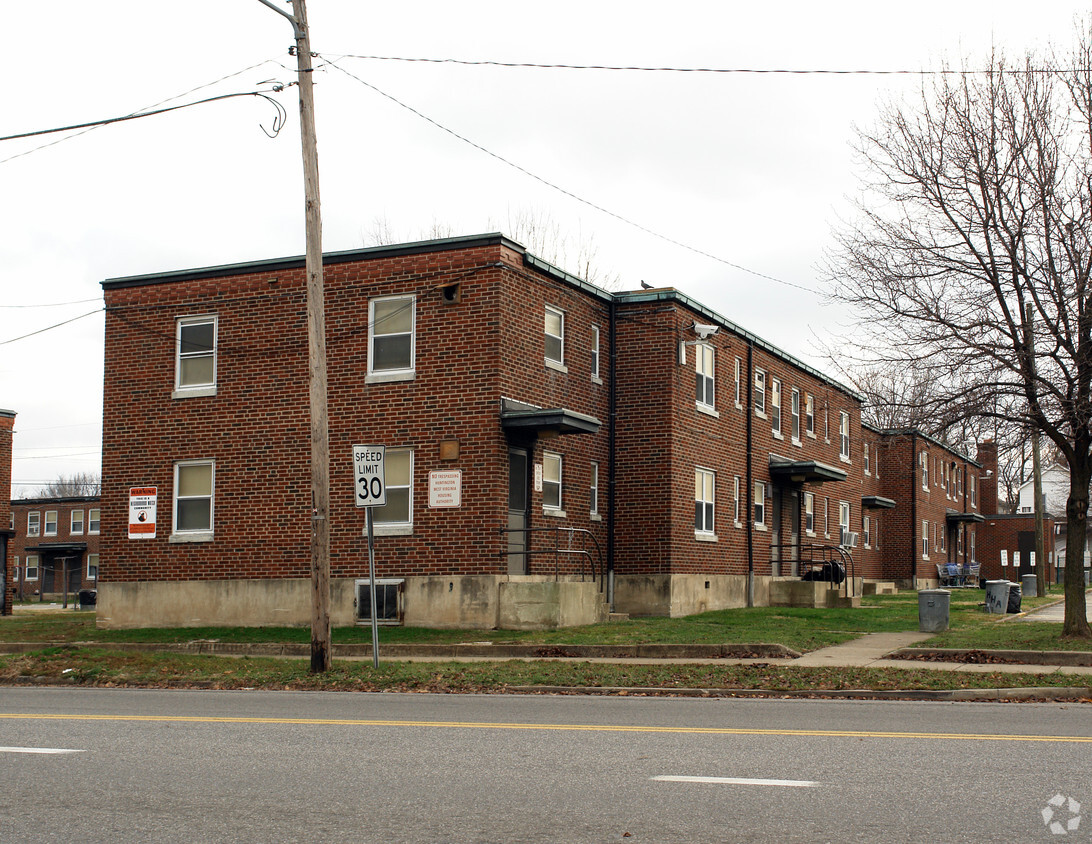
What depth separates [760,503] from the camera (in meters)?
33.1

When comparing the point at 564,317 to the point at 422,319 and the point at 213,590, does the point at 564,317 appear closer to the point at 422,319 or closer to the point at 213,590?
the point at 422,319

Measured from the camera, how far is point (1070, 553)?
20062 mm

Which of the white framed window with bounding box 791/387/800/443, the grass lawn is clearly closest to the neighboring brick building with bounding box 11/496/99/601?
the grass lawn

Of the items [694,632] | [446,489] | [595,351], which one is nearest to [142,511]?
[446,489]

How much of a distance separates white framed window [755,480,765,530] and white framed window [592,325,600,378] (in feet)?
25.5

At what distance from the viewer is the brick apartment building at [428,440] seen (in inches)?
→ 907

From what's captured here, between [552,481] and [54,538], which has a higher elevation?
[552,481]

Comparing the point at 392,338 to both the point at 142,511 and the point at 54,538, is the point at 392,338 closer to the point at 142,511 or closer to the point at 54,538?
the point at 142,511

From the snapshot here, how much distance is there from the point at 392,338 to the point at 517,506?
4.18 m

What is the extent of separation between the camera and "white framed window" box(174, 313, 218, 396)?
84.1 feet

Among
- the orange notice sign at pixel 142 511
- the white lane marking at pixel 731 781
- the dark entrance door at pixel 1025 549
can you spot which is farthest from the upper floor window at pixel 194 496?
the dark entrance door at pixel 1025 549

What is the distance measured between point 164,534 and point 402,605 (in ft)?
20.0

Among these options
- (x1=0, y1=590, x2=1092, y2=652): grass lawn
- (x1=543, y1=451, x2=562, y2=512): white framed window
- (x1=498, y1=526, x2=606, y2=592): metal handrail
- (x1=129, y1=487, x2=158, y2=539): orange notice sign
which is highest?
(x1=543, y1=451, x2=562, y2=512): white framed window

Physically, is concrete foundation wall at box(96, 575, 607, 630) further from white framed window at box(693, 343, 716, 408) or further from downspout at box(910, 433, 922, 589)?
downspout at box(910, 433, 922, 589)
